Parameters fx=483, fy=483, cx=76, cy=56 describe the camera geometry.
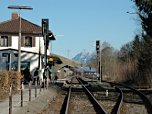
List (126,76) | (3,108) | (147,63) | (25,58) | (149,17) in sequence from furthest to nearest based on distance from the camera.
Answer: (126,76)
(25,58)
(147,63)
(149,17)
(3,108)

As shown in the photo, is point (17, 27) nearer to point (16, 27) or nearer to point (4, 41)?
point (16, 27)

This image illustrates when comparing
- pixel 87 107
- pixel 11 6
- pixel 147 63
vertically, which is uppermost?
pixel 11 6

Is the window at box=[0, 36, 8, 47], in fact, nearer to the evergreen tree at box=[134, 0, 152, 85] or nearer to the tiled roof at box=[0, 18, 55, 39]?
the tiled roof at box=[0, 18, 55, 39]

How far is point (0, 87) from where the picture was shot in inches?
1024

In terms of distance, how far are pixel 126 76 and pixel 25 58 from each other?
1601 cm

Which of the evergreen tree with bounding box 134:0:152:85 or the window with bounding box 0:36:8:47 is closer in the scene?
the evergreen tree with bounding box 134:0:152:85

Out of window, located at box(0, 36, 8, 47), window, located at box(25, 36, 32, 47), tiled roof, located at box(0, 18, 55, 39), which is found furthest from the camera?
window, located at box(25, 36, 32, 47)

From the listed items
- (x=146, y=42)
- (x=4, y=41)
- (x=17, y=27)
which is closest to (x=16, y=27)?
(x=17, y=27)

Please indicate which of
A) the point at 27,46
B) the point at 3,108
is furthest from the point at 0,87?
the point at 27,46

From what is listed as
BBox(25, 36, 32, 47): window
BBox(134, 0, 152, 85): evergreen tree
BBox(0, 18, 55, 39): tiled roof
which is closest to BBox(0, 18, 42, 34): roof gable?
BBox(0, 18, 55, 39): tiled roof

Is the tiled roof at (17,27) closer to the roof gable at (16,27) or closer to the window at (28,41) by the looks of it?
the roof gable at (16,27)

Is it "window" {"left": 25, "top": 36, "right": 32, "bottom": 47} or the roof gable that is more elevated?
the roof gable

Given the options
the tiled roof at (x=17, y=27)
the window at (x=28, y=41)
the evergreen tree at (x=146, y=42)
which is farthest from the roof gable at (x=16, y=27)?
the evergreen tree at (x=146, y=42)

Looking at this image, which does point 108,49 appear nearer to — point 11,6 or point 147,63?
point 147,63
